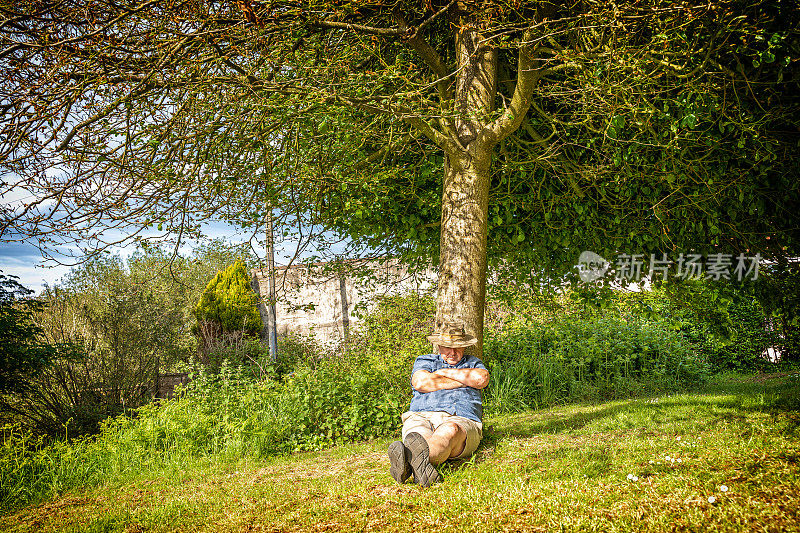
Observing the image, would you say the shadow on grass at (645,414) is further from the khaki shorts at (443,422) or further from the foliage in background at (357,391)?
the foliage in background at (357,391)

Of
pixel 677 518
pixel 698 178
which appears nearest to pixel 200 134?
pixel 677 518

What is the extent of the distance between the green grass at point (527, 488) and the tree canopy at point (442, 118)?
1.81 m

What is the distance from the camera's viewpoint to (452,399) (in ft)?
15.4

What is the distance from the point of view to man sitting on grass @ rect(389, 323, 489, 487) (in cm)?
394

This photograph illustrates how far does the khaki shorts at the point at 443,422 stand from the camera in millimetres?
4391

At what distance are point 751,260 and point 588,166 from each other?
11.0 feet

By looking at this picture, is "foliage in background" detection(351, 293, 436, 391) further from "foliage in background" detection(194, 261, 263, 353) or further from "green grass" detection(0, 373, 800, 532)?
"foliage in background" detection(194, 261, 263, 353)

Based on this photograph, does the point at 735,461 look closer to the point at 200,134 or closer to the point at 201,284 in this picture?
the point at 200,134

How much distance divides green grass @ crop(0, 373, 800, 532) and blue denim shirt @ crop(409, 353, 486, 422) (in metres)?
0.44

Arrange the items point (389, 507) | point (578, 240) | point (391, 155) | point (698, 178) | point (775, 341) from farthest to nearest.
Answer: point (775, 341), point (578, 240), point (391, 155), point (698, 178), point (389, 507)

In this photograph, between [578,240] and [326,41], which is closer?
[326,41]

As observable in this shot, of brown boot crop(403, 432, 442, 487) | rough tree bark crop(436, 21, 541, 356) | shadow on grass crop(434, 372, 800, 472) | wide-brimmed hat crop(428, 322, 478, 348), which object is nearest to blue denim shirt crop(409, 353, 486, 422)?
wide-brimmed hat crop(428, 322, 478, 348)

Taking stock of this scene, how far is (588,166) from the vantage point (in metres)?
6.86

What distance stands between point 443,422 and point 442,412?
0.22 m
